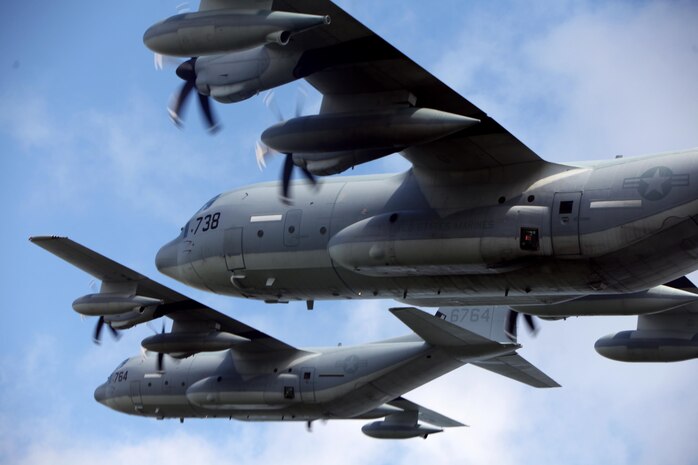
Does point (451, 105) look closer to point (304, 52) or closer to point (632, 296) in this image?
point (304, 52)

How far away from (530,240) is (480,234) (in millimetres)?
1104

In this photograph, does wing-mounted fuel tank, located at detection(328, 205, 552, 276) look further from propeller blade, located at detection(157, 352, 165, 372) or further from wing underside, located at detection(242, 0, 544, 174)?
propeller blade, located at detection(157, 352, 165, 372)

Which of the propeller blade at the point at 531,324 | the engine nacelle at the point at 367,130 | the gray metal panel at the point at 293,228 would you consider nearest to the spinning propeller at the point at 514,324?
the propeller blade at the point at 531,324

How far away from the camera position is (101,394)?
46.8 m

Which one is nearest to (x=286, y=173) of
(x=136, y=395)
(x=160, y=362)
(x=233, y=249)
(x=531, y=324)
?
Answer: (x=233, y=249)

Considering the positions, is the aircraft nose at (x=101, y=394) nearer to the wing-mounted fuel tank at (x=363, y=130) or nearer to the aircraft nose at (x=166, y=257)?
the aircraft nose at (x=166, y=257)

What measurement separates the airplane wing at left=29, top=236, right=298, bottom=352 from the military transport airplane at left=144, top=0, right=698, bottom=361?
917 cm

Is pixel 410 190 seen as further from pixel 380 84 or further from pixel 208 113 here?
pixel 208 113

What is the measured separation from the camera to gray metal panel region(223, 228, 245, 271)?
3167 centimetres

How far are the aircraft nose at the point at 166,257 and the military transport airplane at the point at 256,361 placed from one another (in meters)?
3.13

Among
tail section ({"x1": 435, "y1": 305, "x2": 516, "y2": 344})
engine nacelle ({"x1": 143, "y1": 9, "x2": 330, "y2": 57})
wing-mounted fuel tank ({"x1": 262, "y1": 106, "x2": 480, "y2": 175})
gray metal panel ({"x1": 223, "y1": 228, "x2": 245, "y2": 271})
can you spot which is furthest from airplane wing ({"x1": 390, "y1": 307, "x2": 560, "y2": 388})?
engine nacelle ({"x1": 143, "y1": 9, "x2": 330, "y2": 57})

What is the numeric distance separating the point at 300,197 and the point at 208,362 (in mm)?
14178

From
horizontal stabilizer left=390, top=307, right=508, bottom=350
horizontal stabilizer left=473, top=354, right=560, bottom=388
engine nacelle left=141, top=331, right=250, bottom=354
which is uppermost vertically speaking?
horizontal stabilizer left=390, top=307, right=508, bottom=350

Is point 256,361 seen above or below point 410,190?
below
